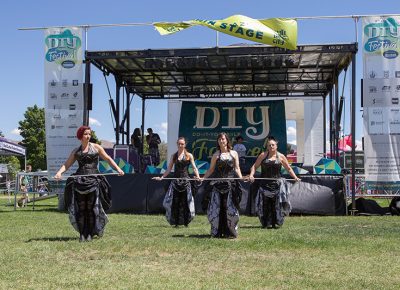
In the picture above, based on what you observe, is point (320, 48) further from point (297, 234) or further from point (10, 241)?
point (10, 241)

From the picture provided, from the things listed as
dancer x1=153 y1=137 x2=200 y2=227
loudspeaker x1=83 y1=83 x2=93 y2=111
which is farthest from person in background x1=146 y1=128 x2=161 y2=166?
dancer x1=153 y1=137 x2=200 y2=227

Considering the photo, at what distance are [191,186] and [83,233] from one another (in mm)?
3276

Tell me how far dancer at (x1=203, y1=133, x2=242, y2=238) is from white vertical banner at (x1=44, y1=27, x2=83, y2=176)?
7.40 metres

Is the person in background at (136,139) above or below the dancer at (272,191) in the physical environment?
above

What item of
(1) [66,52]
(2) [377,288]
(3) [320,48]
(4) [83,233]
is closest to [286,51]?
(3) [320,48]

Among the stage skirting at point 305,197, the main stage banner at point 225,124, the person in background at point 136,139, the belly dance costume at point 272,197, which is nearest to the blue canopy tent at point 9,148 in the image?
the person in background at point 136,139

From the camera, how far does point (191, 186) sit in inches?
438

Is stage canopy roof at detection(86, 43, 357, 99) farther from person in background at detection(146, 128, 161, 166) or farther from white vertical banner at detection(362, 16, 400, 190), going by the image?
person in background at detection(146, 128, 161, 166)

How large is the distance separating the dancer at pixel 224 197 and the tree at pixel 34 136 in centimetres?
4738

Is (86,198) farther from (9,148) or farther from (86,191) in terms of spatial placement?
(9,148)

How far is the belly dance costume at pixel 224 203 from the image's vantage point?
862 centimetres

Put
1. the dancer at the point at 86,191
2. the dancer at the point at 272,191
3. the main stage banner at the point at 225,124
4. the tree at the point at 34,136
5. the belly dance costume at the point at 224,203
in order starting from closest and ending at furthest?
the dancer at the point at 86,191 → the belly dance costume at the point at 224,203 → the dancer at the point at 272,191 → the main stage banner at the point at 225,124 → the tree at the point at 34,136

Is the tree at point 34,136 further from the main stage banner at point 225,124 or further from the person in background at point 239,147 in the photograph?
the person in background at point 239,147

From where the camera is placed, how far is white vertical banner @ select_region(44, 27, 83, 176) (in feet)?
50.2
